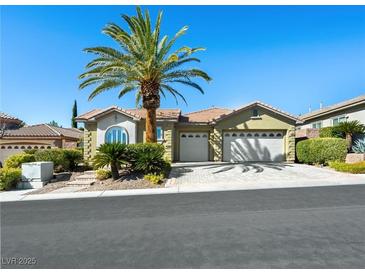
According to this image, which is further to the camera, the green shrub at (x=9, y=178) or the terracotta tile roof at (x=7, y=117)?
the terracotta tile roof at (x=7, y=117)

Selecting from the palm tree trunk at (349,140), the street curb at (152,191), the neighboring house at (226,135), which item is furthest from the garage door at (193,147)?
the palm tree trunk at (349,140)

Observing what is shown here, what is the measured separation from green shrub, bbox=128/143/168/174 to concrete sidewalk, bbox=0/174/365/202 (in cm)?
174

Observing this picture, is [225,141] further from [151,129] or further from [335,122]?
[335,122]

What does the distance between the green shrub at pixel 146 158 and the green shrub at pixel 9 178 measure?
613 centimetres

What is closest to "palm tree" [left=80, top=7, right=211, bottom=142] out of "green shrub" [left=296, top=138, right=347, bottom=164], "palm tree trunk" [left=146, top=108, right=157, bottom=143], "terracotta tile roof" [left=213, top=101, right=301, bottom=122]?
"palm tree trunk" [left=146, top=108, right=157, bottom=143]

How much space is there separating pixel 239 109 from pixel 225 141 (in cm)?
308

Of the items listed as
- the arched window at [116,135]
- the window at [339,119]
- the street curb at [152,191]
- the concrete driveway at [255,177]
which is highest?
the window at [339,119]

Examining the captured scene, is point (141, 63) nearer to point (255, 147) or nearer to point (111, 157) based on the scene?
point (111, 157)

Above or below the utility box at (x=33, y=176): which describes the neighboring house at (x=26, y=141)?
above

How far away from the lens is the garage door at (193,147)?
20.2m

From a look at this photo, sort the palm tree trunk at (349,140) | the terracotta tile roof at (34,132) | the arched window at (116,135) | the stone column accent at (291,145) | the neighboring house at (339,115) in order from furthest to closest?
the terracotta tile roof at (34,132)
the neighboring house at (339,115)
the stone column accent at (291,145)
the palm tree trunk at (349,140)
the arched window at (116,135)

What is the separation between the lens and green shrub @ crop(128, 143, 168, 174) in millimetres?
12969

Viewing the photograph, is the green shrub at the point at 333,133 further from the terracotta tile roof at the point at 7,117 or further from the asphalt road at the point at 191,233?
the terracotta tile roof at the point at 7,117

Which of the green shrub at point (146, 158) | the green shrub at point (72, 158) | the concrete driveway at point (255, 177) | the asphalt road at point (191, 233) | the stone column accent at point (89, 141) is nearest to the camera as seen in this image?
the asphalt road at point (191, 233)
